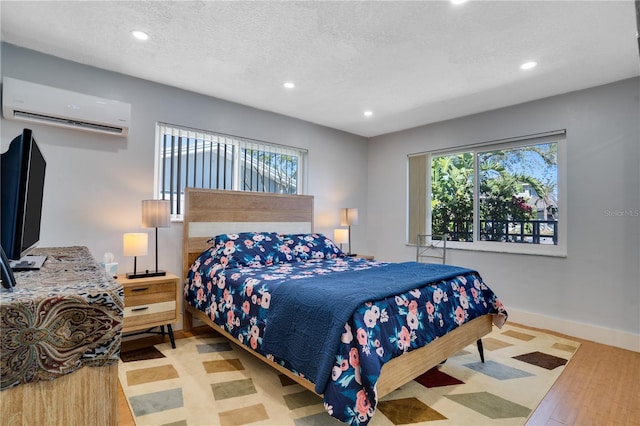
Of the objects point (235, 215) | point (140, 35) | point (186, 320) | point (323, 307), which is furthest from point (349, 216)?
point (140, 35)

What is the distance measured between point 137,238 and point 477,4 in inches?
120

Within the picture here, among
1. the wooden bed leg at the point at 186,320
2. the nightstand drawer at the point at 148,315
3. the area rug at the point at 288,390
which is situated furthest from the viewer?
the wooden bed leg at the point at 186,320

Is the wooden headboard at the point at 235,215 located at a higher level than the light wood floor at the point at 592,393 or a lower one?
higher

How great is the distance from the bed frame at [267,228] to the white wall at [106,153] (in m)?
0.22

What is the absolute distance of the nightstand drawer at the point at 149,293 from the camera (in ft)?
8.77

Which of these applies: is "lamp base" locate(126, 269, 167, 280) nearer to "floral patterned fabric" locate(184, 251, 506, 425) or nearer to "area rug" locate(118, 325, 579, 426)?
"floral patterned fabric" locate(184, 251, 506, 425)

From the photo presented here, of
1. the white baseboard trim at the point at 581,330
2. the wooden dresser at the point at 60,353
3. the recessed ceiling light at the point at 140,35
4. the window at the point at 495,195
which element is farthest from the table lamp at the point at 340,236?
the wooden dresser at the point at 60,353

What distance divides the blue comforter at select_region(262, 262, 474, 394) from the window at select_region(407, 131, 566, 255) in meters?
2.11

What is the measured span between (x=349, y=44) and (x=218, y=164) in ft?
6.68

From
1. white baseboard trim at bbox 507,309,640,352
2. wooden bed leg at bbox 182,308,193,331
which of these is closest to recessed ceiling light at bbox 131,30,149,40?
wooden bed leg at bbox 182,308,193,331

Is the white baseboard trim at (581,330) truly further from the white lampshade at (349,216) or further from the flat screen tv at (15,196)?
the flat screen tv at (15,196)

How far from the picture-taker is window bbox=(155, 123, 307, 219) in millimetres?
3391

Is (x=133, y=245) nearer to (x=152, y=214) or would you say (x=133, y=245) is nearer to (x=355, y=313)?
(x=152, y=214)

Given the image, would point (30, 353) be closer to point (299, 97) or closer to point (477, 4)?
point (477, 4)
